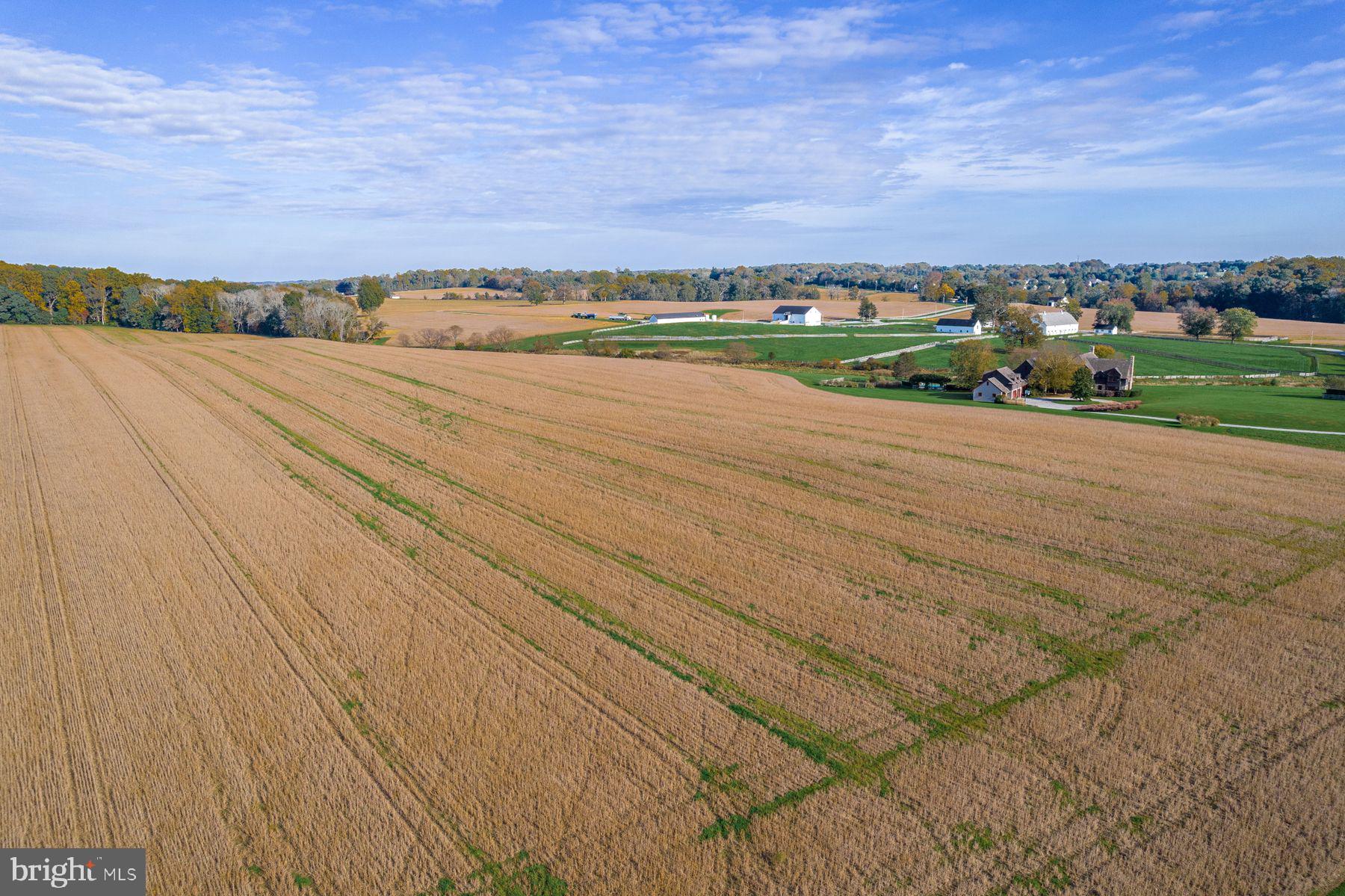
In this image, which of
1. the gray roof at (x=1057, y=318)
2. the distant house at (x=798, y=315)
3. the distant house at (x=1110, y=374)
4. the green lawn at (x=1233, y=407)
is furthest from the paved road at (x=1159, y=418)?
the distant house at (x=798, y=315)

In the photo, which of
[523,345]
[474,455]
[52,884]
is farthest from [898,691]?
[523,345]

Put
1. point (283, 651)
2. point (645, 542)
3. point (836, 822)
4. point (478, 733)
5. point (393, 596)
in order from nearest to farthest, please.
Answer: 1. point (836, 822)
2. point (478, 733)
3. point (283, 651)
4. point (393, 596)
5. point (645, 542)

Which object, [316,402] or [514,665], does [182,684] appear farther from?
[316,402]

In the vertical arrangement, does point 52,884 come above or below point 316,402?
below

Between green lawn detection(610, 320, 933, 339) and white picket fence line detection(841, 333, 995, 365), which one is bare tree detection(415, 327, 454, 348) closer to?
green lawn detection(610, 320, 933, 339)

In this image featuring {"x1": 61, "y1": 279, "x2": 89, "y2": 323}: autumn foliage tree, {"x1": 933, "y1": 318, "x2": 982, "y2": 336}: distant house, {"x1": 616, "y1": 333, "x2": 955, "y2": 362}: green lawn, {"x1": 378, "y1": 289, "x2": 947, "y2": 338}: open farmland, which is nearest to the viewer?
{"x1": 616, "y1": 333, "x2": 955, "y2": 362}: green lawn

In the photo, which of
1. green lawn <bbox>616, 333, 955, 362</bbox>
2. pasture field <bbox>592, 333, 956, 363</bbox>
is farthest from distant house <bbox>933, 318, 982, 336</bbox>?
green lawn <bbox>616, 333, 955, 362</bbox>

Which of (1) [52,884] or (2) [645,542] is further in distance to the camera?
(2) [645,542]
